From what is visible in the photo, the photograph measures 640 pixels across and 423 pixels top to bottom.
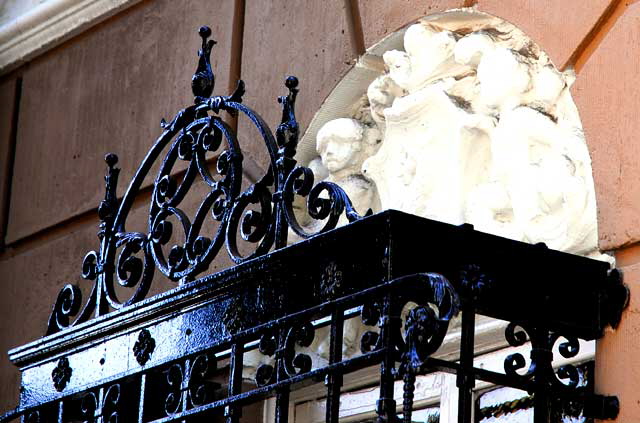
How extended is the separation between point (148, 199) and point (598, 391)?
7.92 ft

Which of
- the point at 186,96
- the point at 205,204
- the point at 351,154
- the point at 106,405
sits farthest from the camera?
the point at 186,96

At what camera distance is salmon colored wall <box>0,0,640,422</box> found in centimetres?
444

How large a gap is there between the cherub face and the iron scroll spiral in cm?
60

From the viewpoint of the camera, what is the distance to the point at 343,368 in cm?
392

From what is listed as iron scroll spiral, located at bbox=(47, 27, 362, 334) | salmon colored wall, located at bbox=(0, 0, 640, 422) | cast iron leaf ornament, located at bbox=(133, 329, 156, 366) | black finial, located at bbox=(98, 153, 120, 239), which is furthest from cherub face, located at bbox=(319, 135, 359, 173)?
cast iron leaf ornament, located at bbox=(133, 329, 156, 366)

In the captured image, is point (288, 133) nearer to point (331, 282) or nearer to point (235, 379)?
point (331, 282)

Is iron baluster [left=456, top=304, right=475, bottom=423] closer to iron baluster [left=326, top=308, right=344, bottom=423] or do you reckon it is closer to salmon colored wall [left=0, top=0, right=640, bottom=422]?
iron baluster [left=326, top=308, right=344, bottom=423]

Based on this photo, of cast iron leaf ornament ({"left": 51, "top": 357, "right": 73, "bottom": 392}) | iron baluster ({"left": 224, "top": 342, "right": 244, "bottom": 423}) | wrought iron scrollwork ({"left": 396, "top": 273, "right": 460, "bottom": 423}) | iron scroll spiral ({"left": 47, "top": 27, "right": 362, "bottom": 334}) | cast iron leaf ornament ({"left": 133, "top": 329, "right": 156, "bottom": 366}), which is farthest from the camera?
cast iron leaf ornament ({"left": 51, "top": 357, "right": 73, "bottom": 392})

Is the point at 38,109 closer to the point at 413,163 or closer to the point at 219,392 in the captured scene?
the point at 219,392

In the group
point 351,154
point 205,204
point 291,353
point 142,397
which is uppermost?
point 351,154

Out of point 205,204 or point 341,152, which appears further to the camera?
point 341,152

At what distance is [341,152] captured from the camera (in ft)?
17.7

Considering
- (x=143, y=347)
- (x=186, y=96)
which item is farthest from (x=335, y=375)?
(x=186, y=96)

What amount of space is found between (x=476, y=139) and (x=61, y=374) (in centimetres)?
142
